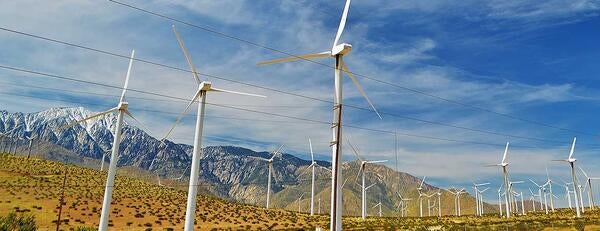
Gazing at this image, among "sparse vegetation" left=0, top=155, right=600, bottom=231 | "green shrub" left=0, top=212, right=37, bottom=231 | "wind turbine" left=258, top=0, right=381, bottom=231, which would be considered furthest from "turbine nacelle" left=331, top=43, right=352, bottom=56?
"sparse vegetation" left=0, top=155, right=600, bottom=231

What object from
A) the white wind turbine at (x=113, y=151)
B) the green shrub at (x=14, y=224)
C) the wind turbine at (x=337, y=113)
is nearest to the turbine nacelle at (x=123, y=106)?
the white wind turbine at (x=113, y=151)

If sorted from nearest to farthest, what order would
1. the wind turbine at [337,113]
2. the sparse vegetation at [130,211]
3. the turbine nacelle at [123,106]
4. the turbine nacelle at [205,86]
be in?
1. the wind turbine at [337,113]
2. the turbine nacelle at [205,86]
3. the turbine nacelle at [123,106]
4. the sparse vegetation at [130,211]

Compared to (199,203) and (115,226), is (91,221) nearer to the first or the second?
(115,226)

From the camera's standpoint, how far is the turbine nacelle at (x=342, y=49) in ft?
152

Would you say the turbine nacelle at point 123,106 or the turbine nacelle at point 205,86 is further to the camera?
the turbine nacelle at point 123,106

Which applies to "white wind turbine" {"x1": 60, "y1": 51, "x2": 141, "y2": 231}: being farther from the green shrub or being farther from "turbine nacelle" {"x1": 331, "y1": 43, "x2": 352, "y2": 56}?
"turbine nacelle" {"x1": 331, "y1": 43, "x2": 352, "y2": 56}

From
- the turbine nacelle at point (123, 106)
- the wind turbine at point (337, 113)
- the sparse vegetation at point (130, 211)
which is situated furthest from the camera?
the sparse vegetation at point (130, 211)

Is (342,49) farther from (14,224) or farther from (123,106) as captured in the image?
(14,224)

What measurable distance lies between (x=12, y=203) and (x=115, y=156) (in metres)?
48.3

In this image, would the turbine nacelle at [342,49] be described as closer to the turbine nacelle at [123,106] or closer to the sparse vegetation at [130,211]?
the turbine nacelle at [123,106]

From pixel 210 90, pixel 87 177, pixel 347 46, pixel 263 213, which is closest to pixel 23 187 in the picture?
pixel 87 177

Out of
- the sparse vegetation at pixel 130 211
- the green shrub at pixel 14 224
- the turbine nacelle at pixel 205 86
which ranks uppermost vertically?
the turbine nacelle at pixel 205 86

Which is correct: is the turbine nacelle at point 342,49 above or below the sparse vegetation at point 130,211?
above

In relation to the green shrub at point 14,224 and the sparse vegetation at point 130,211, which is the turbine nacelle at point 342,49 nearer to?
the green shrub at point 14,224
